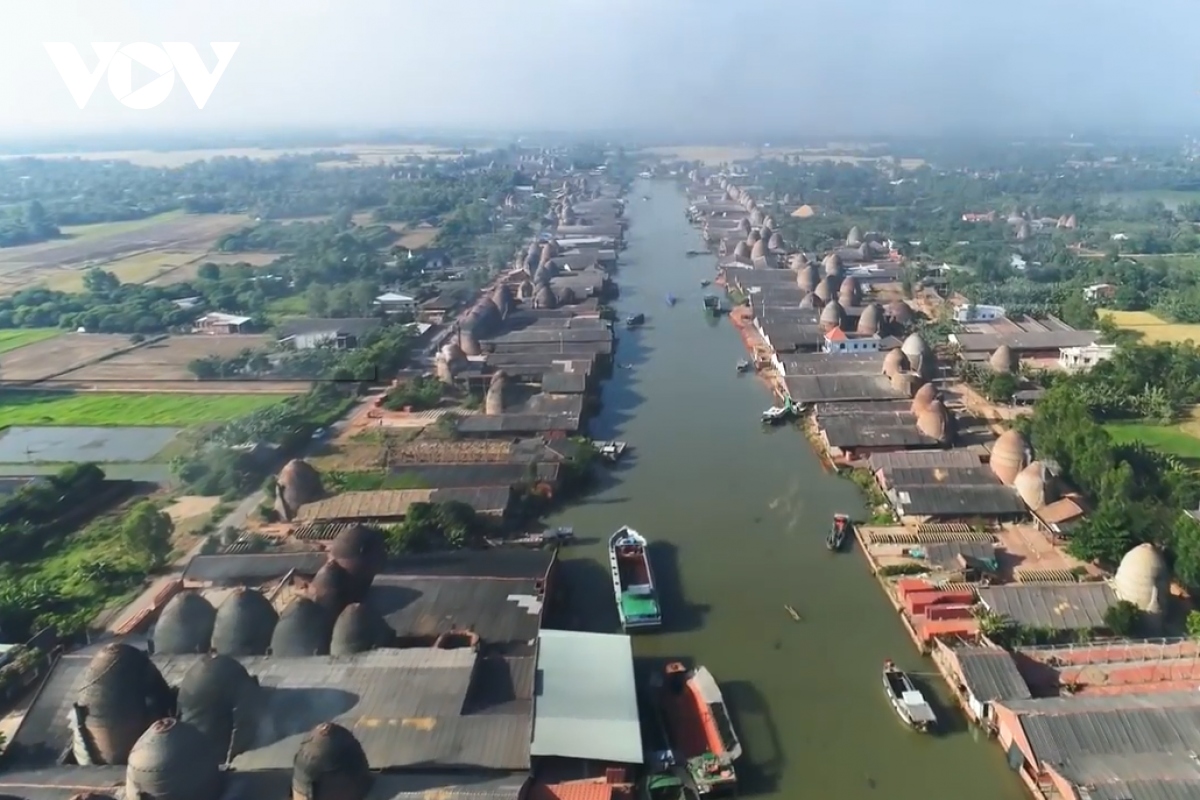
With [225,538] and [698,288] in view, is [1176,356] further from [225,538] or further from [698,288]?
[225,538]

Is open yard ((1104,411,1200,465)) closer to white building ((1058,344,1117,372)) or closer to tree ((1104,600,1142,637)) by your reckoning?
white building ((1058,344,1117,372))

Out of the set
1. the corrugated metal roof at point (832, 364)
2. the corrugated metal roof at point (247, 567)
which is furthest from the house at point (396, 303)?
the corrugated metal roof at point (247, 567)

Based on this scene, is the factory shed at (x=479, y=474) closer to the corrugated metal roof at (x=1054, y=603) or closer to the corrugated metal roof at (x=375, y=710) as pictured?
the corrugated metal roof at (x=375, y=710)

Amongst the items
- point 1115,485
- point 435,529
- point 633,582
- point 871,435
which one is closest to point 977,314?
point 871,435

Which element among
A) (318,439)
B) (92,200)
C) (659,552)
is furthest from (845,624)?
(92,200)

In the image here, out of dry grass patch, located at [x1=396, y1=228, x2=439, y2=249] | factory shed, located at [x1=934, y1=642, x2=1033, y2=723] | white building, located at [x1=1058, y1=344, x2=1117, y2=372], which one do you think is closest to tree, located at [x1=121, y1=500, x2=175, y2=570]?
factory shed, located at [x1=934, y1=642, x2=1033, y2=723]

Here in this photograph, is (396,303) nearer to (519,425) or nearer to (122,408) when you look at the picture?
(122,408)
